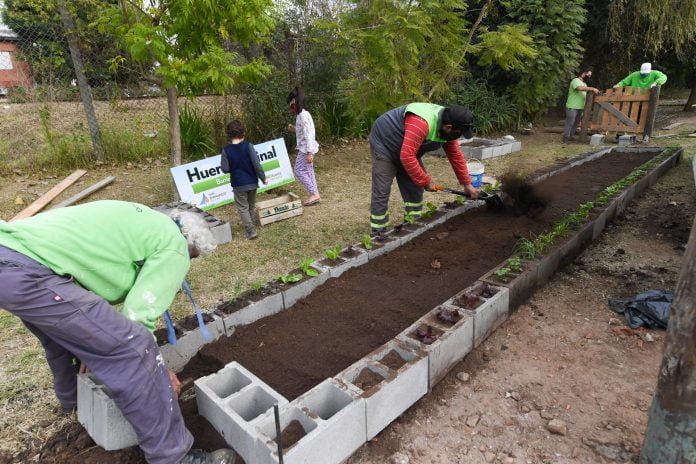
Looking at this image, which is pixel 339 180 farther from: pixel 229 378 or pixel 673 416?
pixel 673 416

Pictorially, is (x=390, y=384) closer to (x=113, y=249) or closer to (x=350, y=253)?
(x=113, y=249)

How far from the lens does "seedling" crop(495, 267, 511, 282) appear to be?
3637 mm

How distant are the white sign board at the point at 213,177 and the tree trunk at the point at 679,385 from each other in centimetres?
543

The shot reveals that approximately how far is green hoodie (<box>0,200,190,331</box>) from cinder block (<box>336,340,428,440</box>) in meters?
1.12

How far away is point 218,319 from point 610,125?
36.1ft

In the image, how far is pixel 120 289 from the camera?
7.12ft

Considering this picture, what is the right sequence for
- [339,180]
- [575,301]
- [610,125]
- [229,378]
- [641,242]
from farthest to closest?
[610,125] → [339,180] → [641,242] → [575,301] → [229,378]

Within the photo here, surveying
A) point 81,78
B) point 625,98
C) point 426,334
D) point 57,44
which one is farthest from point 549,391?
point 625,98

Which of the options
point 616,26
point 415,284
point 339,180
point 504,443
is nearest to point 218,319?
point 415,284

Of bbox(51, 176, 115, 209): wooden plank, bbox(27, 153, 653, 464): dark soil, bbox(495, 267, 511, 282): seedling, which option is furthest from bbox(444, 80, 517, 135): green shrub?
bbox(495, 267, 511, 282): seedling

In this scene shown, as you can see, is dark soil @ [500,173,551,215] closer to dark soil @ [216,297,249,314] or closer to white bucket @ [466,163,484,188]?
white bucket @ [466,163,484,188]

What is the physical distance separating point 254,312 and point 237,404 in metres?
1.06

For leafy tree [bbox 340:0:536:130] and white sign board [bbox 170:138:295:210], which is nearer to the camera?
white sign board [bbox 170:138:295:210]

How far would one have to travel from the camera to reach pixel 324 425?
2199mm
